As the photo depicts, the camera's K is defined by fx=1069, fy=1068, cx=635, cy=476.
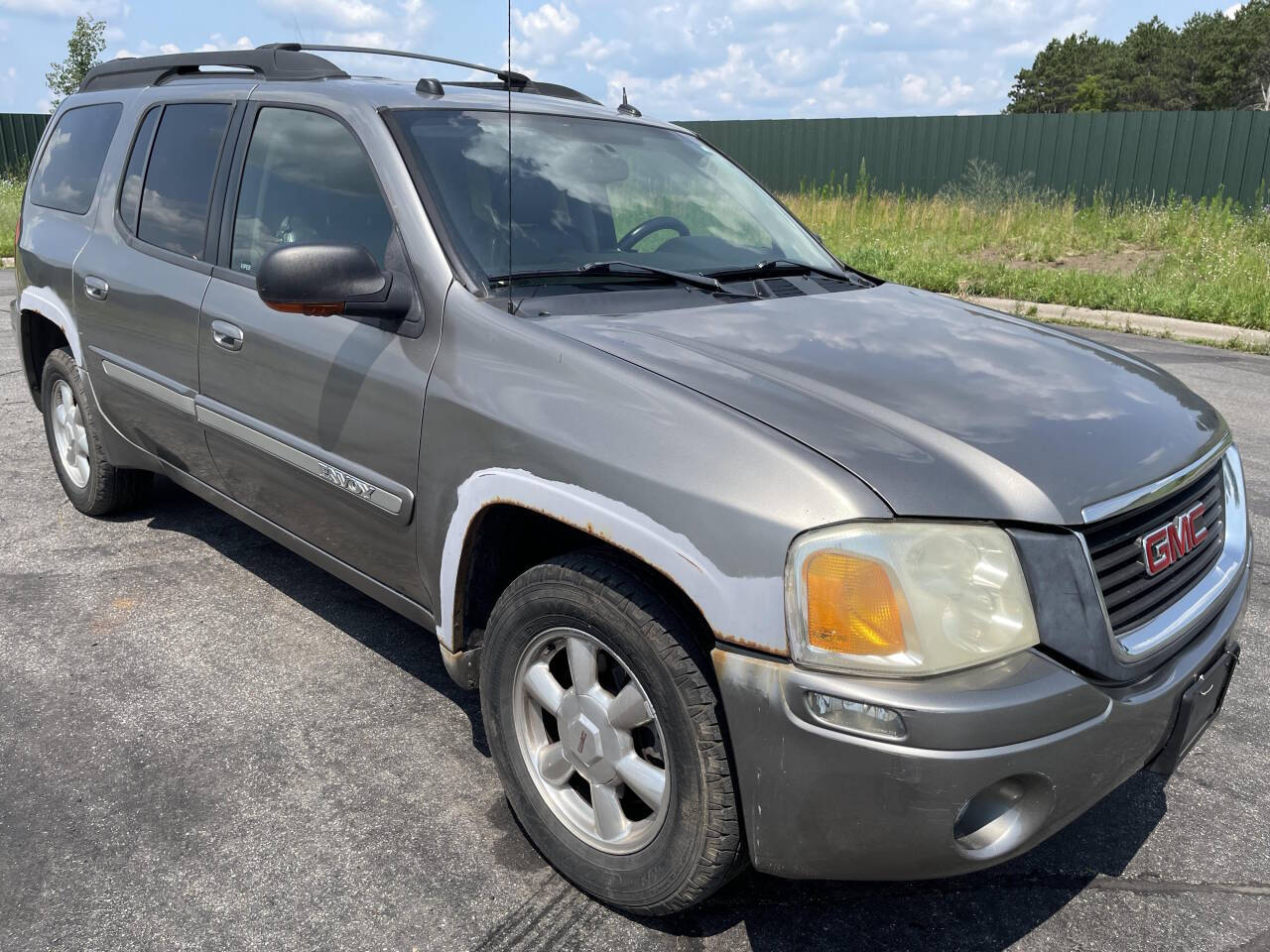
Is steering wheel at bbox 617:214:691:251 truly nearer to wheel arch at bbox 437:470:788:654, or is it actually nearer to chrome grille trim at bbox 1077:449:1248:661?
wheel arch at bbox 437:470:788:654

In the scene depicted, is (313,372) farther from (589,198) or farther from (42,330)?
(42,330)

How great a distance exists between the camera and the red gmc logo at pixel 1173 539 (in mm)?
2164

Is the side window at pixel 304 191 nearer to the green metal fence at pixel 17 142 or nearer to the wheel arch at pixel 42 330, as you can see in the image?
the wheel arch at pixel 42 330

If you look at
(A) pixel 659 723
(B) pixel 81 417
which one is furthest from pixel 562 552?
(B) pixel 81 417

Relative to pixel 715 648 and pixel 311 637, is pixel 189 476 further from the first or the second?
pixel 715 648

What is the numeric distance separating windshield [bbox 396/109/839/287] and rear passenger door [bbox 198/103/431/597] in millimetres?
210

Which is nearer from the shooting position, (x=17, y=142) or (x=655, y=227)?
(x=655, y=227)

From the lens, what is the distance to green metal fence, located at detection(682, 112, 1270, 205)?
62.3 ft

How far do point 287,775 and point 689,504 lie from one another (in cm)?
159

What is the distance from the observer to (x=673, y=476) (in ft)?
6.79

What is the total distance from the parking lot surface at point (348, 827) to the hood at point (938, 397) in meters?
1.02

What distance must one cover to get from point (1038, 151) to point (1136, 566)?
21.1 m

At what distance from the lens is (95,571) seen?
171 inches

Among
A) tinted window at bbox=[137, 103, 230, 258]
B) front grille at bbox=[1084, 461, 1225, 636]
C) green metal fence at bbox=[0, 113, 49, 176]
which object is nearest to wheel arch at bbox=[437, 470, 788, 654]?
front grille at bbox=[1084, 461, 1225, 636]
